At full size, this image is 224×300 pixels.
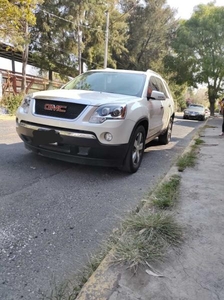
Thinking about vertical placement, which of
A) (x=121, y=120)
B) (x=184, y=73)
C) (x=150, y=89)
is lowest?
(x=121, y=120)

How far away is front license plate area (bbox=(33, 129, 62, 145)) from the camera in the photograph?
3588 mm

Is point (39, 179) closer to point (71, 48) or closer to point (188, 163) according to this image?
point (188, 163)

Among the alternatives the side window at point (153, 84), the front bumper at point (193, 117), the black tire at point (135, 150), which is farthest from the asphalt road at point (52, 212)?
the front bumper at point (193, 117)

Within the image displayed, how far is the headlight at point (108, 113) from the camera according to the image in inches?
138

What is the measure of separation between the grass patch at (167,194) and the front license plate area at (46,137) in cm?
149

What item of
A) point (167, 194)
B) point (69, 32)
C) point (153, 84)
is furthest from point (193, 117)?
point (167, 194)

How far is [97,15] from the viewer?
22375 millimetres

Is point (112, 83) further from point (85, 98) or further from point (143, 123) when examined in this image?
point (85, 98)

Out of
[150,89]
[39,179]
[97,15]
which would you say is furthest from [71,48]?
[39,179]

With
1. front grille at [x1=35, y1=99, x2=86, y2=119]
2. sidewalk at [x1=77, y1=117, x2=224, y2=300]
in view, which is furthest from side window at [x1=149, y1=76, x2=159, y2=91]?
sidewalk at [x1=77, y1=117, x2=224, y2=300]

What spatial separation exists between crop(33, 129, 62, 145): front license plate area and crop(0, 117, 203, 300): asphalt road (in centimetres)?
46

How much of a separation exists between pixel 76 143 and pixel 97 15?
866 inches

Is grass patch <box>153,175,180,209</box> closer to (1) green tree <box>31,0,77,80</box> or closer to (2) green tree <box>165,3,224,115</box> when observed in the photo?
(1) green tree <box>31,0,77,80</box>

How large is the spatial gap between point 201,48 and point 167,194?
28016 millimetres
